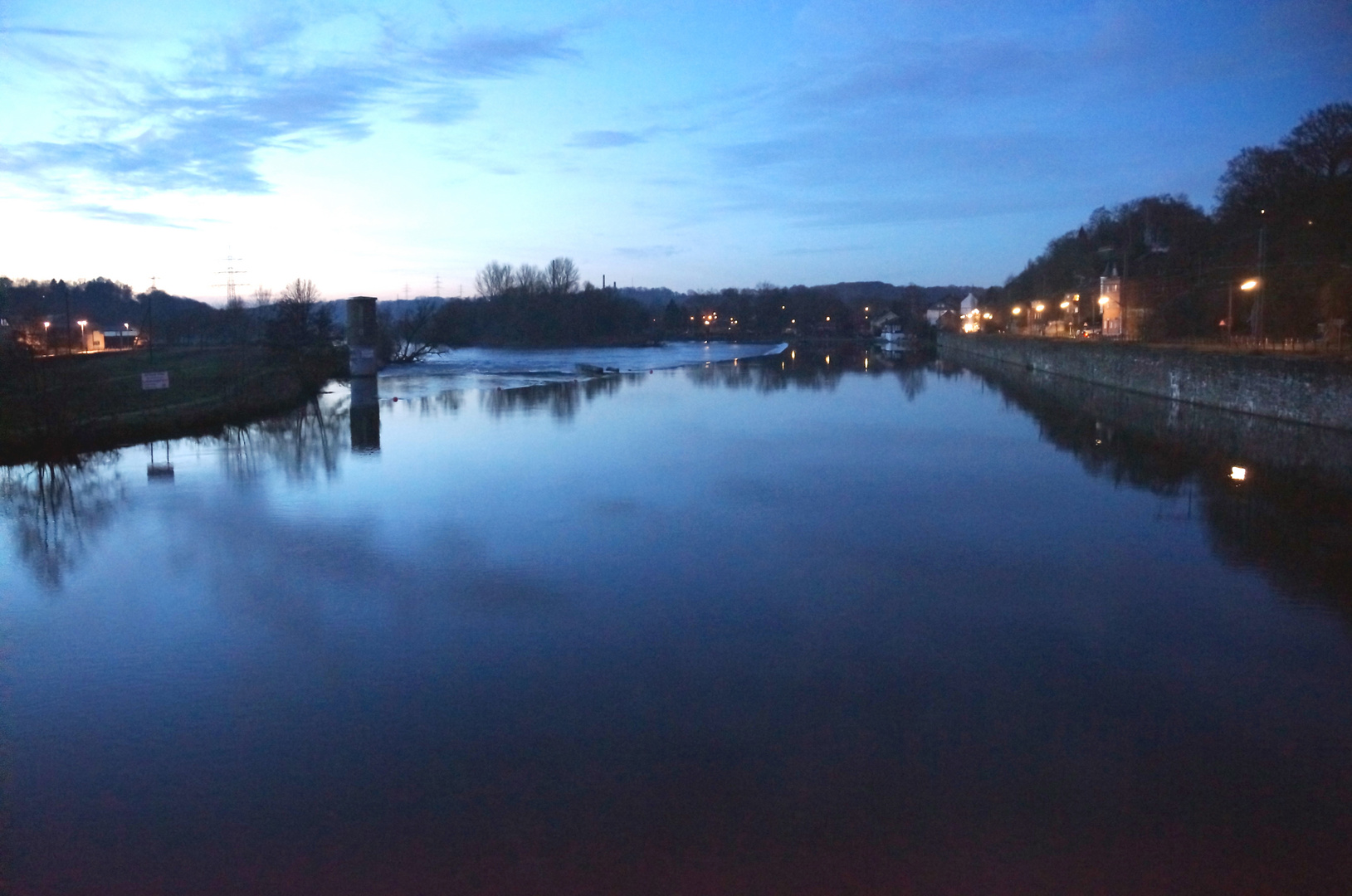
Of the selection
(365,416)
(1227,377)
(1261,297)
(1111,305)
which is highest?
(1111,305)

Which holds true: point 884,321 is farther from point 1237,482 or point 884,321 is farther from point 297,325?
point 1237,482

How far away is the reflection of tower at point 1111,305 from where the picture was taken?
4447cm

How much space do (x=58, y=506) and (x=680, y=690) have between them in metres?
10.0

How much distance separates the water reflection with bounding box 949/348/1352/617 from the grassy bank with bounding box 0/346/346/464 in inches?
641

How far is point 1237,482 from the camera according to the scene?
13.2 m

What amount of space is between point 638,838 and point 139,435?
58.1ft

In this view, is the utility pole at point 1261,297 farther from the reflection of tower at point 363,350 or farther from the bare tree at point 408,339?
the bare tree at point 408,339

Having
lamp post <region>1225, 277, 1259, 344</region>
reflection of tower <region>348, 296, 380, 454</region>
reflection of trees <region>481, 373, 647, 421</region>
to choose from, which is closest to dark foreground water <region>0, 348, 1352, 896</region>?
reflection of trees <region>481, 373, 647, 421</region>

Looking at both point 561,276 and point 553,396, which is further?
point 561,276

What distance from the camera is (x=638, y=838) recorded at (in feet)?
14.6

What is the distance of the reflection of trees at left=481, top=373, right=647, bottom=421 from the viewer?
25.2 meters

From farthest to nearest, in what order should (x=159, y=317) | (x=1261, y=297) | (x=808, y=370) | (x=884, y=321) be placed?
(x=884, y=321) → (x=159, y=317) → (x=808, y=370) → (x=1261, y=297)

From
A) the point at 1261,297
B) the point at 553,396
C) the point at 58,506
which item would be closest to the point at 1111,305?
the point at 1261,297

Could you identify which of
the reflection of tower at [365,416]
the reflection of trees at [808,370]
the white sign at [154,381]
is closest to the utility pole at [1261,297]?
the reflection of trees at [808,370]
